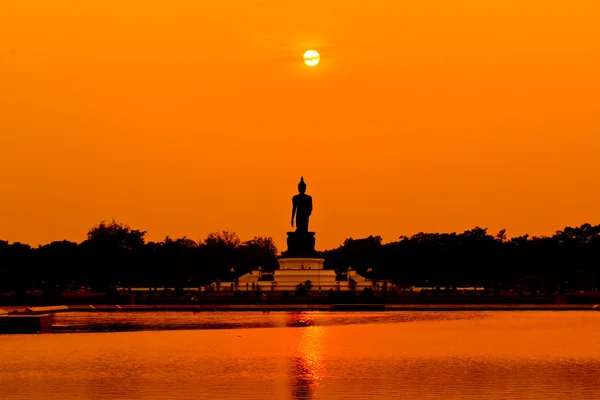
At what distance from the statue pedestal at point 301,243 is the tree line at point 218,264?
8695 mm

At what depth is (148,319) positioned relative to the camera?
45.9 m

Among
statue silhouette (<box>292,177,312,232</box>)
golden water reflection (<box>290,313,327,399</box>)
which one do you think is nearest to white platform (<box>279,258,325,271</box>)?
statue silhouette (<box>292,177,312,232</box>)

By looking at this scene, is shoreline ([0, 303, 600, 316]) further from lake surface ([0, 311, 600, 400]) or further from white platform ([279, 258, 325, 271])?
white platform ([279, 258, 325, 271])

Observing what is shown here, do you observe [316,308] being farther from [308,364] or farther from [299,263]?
[308,364]

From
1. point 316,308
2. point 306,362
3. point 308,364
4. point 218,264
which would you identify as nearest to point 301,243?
point 316,308

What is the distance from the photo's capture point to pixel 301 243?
8856 cm

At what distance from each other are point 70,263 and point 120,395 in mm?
100896

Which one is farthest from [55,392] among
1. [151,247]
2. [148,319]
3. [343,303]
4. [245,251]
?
[245,251]

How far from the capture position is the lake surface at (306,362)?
1852 cm

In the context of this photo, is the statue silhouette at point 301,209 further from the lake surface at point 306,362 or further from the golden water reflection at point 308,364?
the golden water reflection at point 308,364

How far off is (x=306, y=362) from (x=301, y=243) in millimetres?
64641

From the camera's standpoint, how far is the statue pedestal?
87625 millimetres

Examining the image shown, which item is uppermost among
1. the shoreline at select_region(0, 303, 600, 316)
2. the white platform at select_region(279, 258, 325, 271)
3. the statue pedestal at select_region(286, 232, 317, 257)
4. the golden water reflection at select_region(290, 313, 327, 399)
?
the statue pedestal at select_region(286, 232, 317, 257)

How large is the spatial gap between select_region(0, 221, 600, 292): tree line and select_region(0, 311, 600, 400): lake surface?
2381 inches
